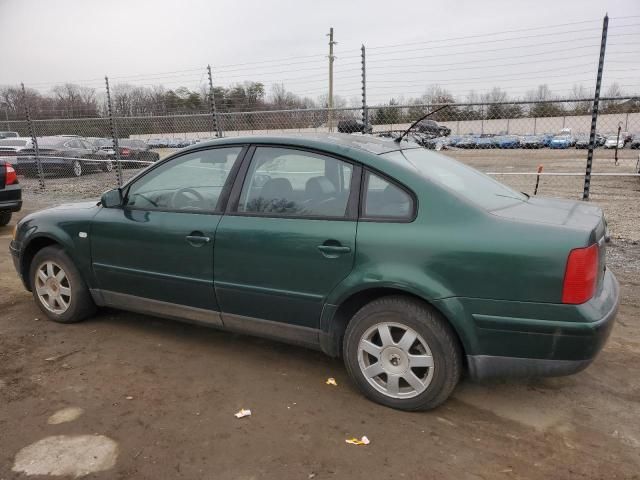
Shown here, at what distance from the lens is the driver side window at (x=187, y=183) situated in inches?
136

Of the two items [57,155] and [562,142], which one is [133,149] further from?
[562,142]

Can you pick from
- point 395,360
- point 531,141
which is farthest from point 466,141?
point 395,360

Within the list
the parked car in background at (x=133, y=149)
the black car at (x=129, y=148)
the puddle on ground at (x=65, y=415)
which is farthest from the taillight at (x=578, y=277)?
the parked car in background at (x=133, y=149)

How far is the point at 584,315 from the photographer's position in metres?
2.47

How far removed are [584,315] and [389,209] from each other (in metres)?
1.13

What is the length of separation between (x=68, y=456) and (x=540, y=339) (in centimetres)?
247

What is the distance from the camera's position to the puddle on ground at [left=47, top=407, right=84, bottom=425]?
9.25 feet

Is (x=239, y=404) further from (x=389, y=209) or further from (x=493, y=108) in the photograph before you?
(x=493, y=108)

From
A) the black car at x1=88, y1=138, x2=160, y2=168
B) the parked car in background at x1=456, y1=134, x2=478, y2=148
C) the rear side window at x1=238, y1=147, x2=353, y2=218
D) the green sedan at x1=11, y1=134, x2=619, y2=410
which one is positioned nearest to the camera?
the green sedan at x1=11, y1=134, x2=619, y2=410

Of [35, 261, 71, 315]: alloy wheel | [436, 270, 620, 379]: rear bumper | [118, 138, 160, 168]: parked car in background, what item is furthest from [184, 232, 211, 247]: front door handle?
[118, 138, 160, 168]: parked car in background

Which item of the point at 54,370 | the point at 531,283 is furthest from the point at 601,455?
the point at 54,370

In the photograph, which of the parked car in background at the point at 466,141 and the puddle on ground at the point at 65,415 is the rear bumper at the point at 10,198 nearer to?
the puddle on ground at the point at 65,415

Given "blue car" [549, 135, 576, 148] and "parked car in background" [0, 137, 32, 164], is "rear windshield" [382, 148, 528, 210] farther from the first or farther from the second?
"parked car in background" [0, 137, 32, 164]

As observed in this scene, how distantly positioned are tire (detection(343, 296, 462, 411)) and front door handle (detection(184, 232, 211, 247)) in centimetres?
114
